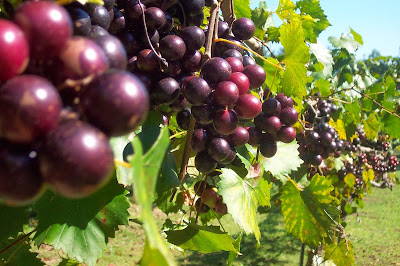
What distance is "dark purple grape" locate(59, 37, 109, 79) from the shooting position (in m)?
0.42

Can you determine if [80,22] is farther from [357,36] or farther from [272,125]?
[357,36]

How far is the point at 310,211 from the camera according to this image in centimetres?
185

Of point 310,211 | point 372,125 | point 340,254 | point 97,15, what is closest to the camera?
point 97,15

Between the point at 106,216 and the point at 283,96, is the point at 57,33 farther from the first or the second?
the point at 283,96

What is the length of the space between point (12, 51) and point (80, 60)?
0.07 m

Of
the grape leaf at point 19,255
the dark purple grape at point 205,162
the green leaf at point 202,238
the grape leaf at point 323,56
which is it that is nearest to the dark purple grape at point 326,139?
the grape leaf at point 323,56

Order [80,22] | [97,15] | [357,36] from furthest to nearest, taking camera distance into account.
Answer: [357,36] → [97,15] → [80,22]

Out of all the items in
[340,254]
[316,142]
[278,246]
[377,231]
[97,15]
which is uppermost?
[97,15]

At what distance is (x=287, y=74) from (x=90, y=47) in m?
1.14

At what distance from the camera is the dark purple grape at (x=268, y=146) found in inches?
57.5

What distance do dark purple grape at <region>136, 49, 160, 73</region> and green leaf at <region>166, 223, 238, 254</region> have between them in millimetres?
620

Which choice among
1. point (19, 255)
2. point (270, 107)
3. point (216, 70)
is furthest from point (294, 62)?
point (19, 255)

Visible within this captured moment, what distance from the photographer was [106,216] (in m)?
1.20

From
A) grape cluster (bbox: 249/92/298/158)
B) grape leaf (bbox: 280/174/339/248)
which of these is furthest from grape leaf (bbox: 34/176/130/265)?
grape leaf (bbox: 280/174/339/248)
